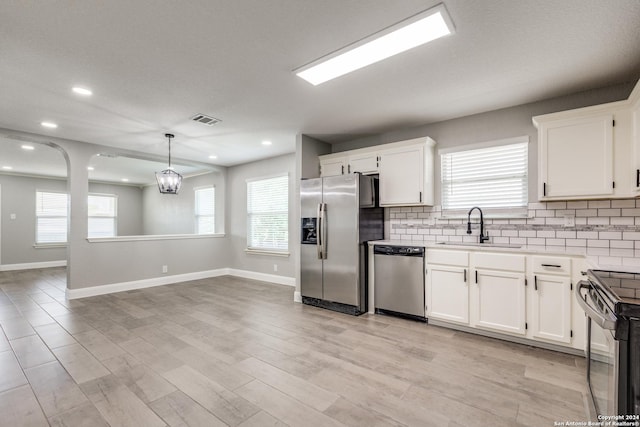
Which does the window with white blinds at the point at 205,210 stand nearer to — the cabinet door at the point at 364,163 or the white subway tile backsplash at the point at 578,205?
the cabinet door at the point at 364,163

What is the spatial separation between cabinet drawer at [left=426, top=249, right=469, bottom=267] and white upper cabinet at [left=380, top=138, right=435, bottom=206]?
2.32 feet

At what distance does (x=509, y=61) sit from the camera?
243cm

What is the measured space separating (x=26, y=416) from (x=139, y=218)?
9261 millimetres

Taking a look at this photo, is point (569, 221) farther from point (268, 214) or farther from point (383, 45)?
point (268, 214)

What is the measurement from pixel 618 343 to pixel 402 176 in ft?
9.37

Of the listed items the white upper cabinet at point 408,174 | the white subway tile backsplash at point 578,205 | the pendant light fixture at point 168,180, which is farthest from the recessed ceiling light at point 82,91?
the white subway tile backsplash at point 578,205

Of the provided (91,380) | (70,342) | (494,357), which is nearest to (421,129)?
(494,357)

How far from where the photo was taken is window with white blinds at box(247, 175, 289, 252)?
5.78m

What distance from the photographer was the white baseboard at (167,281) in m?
4.76

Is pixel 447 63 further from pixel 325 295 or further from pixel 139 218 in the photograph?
pixel 139 218

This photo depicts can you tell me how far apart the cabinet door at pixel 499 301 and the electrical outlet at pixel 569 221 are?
0.81 meters

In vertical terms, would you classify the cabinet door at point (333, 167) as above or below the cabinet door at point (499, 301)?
above

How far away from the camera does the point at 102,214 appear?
917cm

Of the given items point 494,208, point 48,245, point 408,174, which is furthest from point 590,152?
point 48,245
